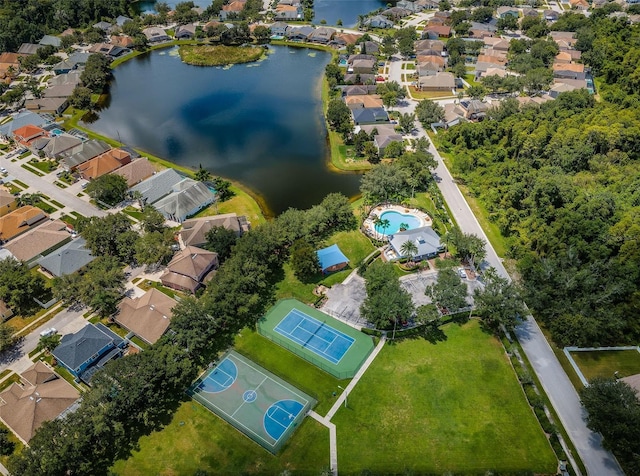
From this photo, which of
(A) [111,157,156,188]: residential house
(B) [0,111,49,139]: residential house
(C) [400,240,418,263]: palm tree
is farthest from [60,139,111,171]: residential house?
(C) [400,240,418,263]: palm tree

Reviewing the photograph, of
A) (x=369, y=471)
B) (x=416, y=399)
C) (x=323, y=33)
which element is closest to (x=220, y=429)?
(x=369, y=471)

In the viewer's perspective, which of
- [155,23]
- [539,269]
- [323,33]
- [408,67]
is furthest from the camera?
[155,23]

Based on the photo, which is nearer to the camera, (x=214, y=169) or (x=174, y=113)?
(x=214, y=169)

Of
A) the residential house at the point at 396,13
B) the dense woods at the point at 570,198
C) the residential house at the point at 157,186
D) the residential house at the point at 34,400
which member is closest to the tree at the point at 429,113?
the dense woods at the point at 570,198

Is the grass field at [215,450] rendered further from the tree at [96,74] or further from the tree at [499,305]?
the tree at [96,74]

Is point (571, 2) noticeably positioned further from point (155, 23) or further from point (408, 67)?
point (155, 23)

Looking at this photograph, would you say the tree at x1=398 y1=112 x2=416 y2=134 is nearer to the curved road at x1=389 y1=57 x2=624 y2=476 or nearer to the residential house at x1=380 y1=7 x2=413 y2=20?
the curved road at x1=389 y1=57 x2=624 y2=476
